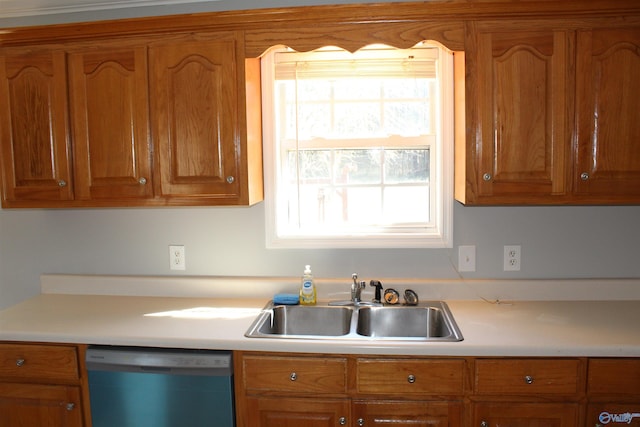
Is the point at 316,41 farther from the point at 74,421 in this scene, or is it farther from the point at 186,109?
the point at 74,421

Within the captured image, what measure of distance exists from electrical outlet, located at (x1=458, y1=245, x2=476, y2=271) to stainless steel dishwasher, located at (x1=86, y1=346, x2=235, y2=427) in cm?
118

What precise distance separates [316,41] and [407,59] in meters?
0.54

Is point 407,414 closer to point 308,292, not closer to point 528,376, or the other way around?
point 528,376

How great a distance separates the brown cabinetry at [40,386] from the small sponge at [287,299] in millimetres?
846

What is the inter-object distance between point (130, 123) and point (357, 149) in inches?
41.5

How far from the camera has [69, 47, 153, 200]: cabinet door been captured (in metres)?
2.07

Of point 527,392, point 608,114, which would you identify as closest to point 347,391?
point 527,392

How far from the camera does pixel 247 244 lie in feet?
7.95

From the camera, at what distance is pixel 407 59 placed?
2309mm

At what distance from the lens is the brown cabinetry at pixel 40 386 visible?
6.36ft

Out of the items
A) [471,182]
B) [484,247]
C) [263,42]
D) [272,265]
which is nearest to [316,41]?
Result: [263,42]

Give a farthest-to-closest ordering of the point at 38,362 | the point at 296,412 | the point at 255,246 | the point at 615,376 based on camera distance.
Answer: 1. the point at 255,246
2. the point at 38,362
3. the point at 296,412
4. the point at 615,376

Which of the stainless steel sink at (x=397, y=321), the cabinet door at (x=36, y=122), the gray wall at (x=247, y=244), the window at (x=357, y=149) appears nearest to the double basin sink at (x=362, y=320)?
the stainless steel sink at (x=397, y=321)

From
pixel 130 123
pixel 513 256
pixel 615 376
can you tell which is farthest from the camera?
pixel 513 256
